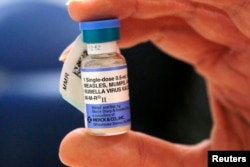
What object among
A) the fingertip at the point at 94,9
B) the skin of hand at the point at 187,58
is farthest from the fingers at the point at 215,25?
the fingertip at the point at 94,9

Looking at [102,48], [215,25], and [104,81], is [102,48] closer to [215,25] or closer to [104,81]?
[104,81]

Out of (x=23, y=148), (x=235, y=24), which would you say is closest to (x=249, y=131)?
(x=235, y=24)

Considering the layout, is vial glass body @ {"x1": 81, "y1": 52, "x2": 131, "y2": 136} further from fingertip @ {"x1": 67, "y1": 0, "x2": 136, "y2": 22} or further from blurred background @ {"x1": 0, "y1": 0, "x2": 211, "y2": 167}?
blurred background @ {"x1": 0, "y1": 0, "x2": 211, "y2": 167}

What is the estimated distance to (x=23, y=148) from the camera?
2.28 ft

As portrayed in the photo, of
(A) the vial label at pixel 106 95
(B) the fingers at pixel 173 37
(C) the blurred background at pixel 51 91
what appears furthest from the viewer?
(C) the blurred background at pixel 51 91

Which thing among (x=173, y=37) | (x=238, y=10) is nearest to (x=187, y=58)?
(x=173, y=37)

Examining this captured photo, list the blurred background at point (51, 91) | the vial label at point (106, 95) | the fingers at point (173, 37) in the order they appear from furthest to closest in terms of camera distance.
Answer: the blurred background at point (51, 91), the fingers at point (173, 37), the vial label at point (106, 95)

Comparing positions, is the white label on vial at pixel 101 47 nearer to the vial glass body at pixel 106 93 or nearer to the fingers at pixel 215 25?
the vial glass body at pixel 106 93

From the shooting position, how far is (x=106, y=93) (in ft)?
1.61

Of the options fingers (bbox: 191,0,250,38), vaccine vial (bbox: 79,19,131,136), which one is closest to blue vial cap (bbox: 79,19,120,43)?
vaccine vial (bbox: 79,19,131,136)

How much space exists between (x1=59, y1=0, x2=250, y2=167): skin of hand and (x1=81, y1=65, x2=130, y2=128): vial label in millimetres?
45

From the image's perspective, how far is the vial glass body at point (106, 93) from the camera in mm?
488

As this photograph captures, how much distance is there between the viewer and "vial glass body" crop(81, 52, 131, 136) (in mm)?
488

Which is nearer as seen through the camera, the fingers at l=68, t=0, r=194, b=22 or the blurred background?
the fingers at l=68, t=0, r=194, b=22
